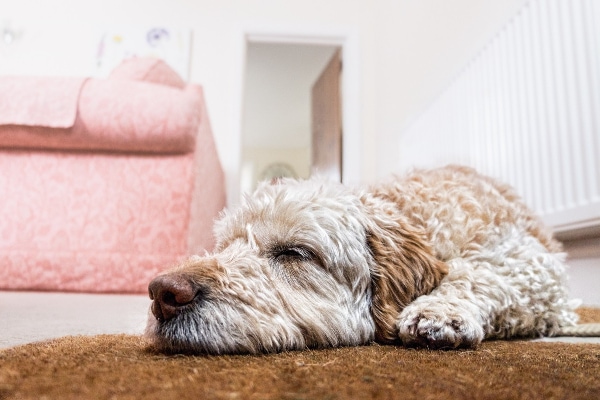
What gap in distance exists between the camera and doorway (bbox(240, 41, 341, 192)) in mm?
6667

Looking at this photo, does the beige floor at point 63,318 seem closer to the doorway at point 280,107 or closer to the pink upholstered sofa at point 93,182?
the pink upholstered sofa at point 93,182

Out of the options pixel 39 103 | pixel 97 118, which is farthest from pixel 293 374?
pixel 39 103

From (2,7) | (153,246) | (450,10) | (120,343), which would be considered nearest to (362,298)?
(120,343)

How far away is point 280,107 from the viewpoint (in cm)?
861

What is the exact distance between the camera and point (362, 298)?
1093 mm

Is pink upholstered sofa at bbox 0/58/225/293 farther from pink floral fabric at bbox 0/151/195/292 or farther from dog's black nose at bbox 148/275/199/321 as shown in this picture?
dog's black nose at bbox 148/275/199/321

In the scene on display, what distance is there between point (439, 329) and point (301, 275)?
1.00 feet

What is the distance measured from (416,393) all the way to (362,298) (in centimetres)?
56

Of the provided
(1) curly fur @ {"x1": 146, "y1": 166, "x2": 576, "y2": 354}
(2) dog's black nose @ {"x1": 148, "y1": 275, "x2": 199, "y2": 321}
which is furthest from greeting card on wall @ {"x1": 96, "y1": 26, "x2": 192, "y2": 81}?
(2) dog's black nose @ {"x1": 148, "y1": 275, "x2": 199, "y2": 321}

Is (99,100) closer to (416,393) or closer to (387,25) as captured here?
(416,393)

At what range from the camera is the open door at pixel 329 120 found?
16.9 ft

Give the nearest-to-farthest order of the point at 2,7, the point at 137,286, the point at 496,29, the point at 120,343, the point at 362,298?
the point at 120,343 < the point at 362,298 < the point at 137,286 < the point at 496,29 < the point at 2,7

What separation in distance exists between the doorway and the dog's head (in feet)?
11.4

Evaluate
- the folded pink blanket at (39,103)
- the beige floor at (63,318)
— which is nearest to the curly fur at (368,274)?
the beige floor at (63,318)
